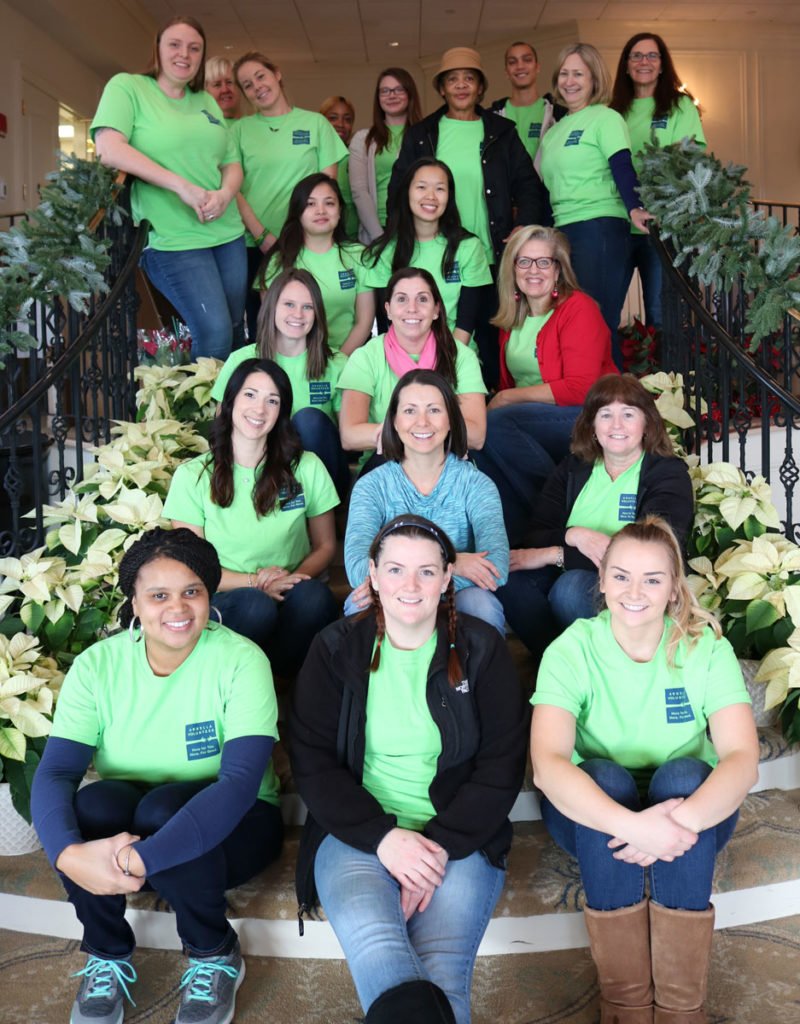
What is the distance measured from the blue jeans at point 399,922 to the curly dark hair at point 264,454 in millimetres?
1077

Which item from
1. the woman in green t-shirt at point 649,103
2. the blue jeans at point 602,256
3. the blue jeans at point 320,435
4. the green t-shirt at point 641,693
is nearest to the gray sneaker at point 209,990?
the green t-shirt at point 641,693

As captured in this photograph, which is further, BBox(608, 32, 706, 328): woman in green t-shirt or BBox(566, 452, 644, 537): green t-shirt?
BBox(608, 32, 706, 328): woman in green t-shirt

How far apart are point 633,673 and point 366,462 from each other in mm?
1379

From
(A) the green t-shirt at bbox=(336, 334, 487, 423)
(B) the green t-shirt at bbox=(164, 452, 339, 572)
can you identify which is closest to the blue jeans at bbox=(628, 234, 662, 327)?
(A) the green t-shirt at bbox=(336, 334, 487, 423)

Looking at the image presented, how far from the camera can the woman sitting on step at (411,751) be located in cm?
203

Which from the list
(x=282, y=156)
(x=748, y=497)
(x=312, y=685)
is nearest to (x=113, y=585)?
(x=312, y=685)

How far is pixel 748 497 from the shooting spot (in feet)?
10.4

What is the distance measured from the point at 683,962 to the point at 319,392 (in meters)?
2.20

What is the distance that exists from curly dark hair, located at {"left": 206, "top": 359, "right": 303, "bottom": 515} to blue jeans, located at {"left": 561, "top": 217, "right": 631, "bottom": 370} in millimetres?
1849

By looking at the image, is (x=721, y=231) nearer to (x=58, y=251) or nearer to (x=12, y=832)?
(x=58, y=251)

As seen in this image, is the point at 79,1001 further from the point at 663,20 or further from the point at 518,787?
the point at 663,20

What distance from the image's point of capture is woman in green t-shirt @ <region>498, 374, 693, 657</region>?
9.28ft

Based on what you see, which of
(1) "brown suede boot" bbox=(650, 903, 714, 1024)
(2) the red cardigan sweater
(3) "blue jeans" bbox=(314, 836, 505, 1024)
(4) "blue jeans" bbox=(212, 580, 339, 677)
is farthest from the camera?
(2) the red cardigan sweater

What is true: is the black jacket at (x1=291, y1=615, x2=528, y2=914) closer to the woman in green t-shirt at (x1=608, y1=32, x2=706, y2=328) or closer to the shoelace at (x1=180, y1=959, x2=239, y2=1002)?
the shoelace at (x1=180, y1=959, x2=239, y2=1002)
